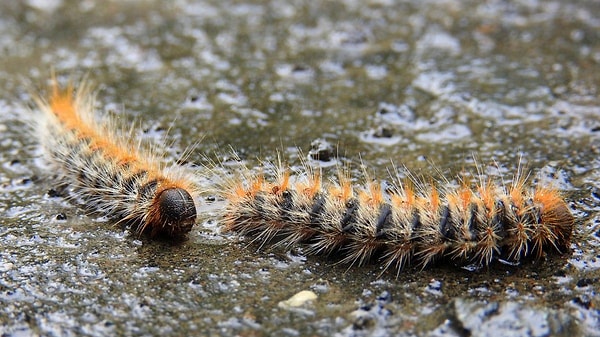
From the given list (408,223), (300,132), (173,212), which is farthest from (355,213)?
(300,132)

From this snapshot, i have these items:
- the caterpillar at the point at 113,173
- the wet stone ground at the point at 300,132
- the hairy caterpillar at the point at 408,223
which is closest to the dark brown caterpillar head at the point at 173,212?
the caterpillar at the point at 113,173

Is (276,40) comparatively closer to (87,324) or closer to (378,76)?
(378,76)

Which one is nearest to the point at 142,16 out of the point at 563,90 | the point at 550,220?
the point at 563,90

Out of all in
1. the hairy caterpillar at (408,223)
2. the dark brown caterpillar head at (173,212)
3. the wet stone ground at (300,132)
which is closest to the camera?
the wet stone ground at (300,132)

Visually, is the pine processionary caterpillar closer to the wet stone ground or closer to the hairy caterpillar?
the hairy caterpillar

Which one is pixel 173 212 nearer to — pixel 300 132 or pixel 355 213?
pixel 355 213

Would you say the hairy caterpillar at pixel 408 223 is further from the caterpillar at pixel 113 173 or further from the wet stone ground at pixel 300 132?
the caterpillar at pixel 113 173

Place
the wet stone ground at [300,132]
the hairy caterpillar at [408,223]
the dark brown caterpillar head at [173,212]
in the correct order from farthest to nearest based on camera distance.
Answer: the dark brown caterpillar head at [173,212]
the hairy caterpillar at [408,223]
the wet stone ground at [300,132]
